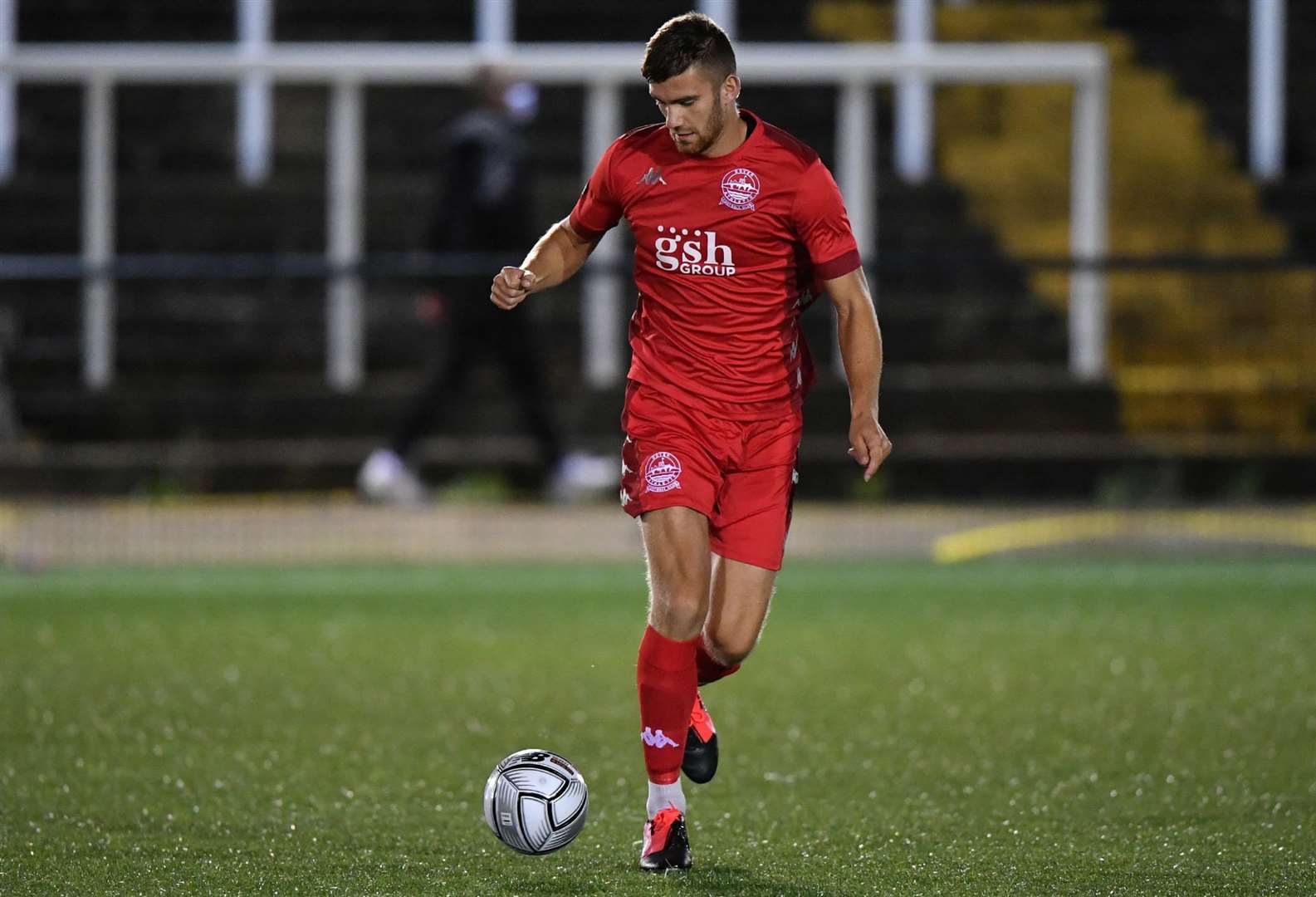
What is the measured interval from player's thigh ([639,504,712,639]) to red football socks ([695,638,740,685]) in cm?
35

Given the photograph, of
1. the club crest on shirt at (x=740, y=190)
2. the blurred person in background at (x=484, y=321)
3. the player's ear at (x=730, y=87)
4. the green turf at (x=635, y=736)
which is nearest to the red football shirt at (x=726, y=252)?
the club crest on shirt at (x=740, y=190)

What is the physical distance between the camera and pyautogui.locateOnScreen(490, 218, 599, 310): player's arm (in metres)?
4.93

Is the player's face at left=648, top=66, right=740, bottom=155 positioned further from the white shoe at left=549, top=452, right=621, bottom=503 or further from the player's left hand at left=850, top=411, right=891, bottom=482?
the white shoe at left=549, top=452, right=621, bottom=503

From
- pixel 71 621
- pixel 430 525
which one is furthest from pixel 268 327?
pixel 71 621

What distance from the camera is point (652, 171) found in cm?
498

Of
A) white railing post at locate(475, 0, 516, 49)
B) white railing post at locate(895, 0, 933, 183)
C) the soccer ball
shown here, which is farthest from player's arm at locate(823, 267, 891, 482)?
white railing post at locate(475, 0, 516, 49)

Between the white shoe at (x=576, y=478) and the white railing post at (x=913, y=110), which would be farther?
the white railing post at (x=913, y=110)

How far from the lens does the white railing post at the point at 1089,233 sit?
11.7m

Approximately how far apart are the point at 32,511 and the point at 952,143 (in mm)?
6628

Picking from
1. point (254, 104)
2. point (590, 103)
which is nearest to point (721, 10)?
point (590, 103)

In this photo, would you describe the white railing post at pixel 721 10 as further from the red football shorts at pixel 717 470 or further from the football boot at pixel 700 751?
the football boot at pixel 700 751

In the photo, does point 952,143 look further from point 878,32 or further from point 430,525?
point 430,525

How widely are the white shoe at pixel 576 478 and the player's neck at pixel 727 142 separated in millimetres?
6120

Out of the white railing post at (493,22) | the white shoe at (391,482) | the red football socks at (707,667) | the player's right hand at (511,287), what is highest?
the white railing post at (493,22)
